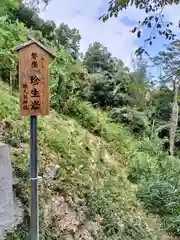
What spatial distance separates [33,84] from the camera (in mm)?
2828

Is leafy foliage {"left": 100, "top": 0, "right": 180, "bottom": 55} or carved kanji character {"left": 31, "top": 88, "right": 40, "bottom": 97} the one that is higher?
leafy foliage {"left": 100, "top": 0, "right": 180, "bottom": 55}

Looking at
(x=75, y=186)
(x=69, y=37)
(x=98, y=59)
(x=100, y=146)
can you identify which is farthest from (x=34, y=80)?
(x=69, y=37)

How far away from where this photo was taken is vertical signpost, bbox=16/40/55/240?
9.23 feet

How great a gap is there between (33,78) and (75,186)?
6.84 ft

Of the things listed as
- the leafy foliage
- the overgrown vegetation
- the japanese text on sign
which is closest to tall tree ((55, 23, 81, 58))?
the overgrown vegetation

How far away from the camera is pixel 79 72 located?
27.9 feet

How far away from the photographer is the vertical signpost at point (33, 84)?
2.81 meters

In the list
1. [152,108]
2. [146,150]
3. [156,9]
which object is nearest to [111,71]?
[152,108]

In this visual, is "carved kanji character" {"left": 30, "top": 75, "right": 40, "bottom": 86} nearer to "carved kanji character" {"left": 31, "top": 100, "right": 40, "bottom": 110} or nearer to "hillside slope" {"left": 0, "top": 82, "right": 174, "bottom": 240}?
"carved kanji character" {"left": 31, "top": 100, "right": 40, "bottom": 110}

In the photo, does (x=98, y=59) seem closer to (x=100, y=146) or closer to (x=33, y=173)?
(x=100, y=146)

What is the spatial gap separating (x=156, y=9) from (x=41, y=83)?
117cm

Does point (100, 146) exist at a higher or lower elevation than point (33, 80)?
lower

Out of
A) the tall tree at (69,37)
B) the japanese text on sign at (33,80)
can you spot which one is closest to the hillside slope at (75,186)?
the japanese text on sign at (33,80)

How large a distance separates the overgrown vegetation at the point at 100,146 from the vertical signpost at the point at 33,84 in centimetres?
70
